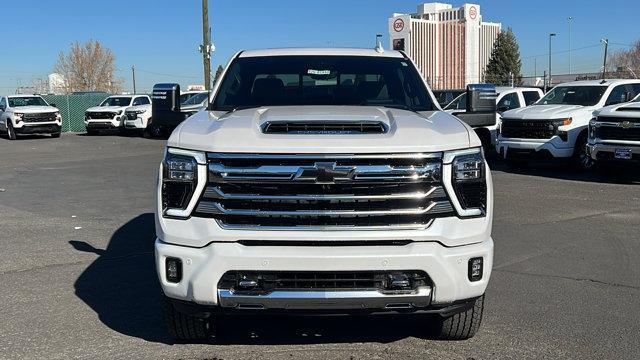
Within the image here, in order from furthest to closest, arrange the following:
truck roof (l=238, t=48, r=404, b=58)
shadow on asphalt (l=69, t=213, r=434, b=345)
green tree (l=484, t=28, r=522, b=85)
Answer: green tree (l=484, t=28, r=522, b=85) < truck roof (l=238, t=48, r=404, b=58) < shadow on asphalt (l=69, t=213, r=434, b=345)

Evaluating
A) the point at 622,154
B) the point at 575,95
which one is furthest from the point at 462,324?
the point at 575,95

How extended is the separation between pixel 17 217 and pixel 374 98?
6.31 meters

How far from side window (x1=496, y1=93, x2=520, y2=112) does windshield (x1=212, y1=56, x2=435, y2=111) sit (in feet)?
38.8

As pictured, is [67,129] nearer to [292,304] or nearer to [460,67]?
[292,304]

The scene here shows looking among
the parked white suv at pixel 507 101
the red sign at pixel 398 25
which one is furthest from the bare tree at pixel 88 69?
the parked white suv at pixel 507 101

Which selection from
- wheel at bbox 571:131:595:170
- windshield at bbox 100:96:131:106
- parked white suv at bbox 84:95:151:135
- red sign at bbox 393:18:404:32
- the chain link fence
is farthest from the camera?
red sign at bbox 393:18:404:32

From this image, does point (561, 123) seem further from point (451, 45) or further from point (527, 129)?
point (451, 45)

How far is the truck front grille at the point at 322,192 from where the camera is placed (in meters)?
3.77

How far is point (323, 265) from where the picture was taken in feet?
12.2

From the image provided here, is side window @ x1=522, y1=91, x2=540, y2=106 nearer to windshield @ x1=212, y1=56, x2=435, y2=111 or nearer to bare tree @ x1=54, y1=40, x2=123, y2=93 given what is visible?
windshield @ x1=212, y1=56, x2=435, y2=111

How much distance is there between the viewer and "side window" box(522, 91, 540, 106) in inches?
695

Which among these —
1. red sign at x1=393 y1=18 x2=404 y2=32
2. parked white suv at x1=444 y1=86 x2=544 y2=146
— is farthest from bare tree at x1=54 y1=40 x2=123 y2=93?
parked white suv at x1=444 y1=86 x2=544 y2=146

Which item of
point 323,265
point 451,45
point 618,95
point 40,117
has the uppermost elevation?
point 451,45

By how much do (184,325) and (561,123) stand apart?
37.5 ft
